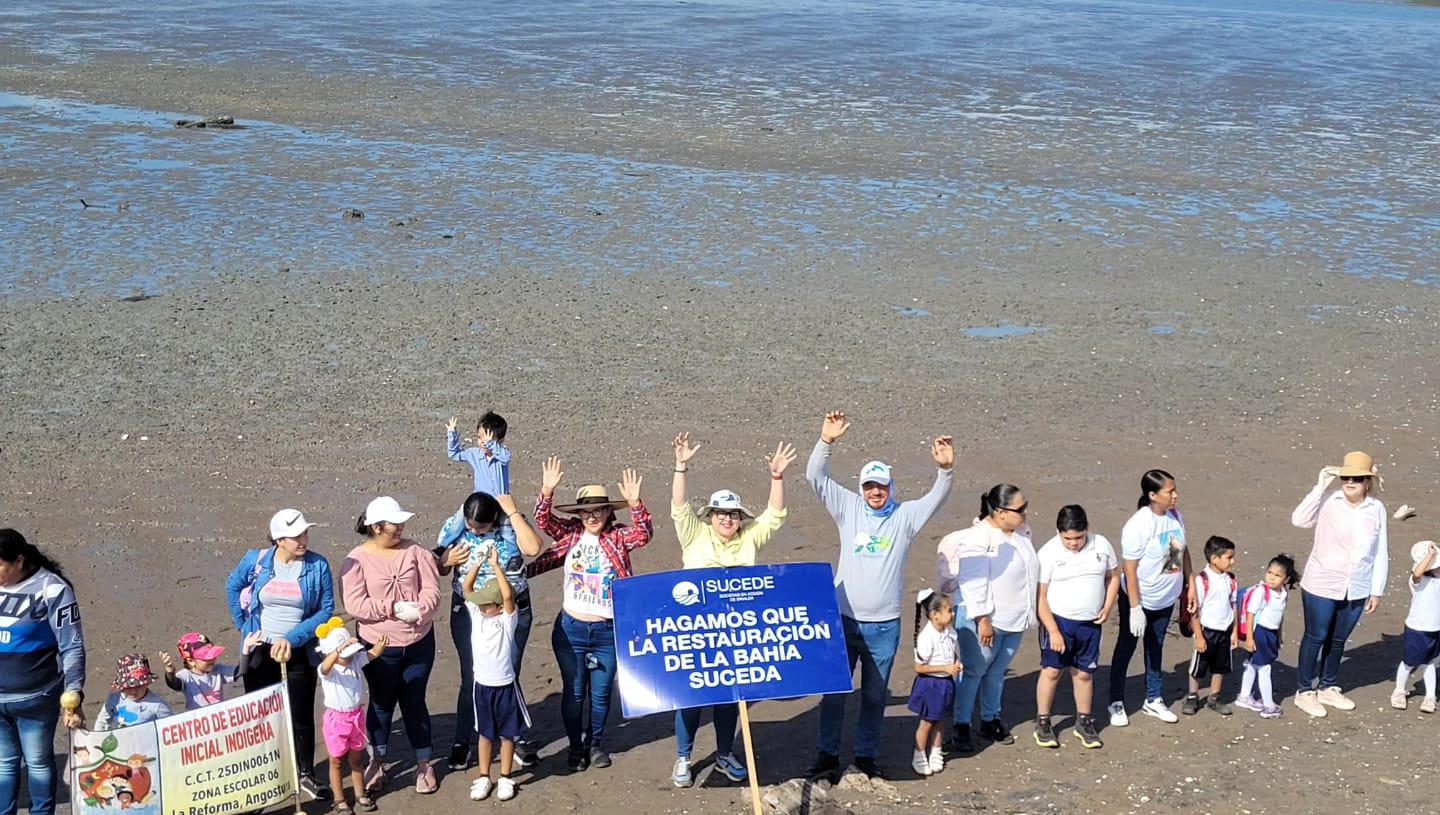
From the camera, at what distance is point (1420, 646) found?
31.2 ft

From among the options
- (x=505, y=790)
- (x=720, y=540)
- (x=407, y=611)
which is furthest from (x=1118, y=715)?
(x=407, y=611)

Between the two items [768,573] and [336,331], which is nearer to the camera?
[768,573]

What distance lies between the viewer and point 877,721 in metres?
8.72

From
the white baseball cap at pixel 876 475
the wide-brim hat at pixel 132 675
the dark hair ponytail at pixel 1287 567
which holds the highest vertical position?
the white baseball cap at pixel 876 475

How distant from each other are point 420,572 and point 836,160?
22705 mm

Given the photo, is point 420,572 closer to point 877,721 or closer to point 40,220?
point 877,721

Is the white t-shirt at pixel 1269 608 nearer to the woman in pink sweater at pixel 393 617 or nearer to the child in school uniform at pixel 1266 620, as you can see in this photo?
the child in school uniform at pixel 1266 620

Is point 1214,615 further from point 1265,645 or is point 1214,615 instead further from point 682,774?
point 682,774

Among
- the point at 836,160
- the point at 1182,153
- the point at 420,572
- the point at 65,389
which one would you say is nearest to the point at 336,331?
the point at 65,389

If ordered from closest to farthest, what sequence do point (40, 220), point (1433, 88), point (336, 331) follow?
point (336, 331) < point (40, 220) < point (1433, 88)

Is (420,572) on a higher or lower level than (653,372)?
higher

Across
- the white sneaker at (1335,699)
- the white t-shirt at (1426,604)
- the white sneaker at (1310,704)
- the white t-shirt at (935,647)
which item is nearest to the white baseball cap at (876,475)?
the white t-shirt at (935,647)

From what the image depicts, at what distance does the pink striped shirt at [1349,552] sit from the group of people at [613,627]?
13mm

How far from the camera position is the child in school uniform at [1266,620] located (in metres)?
9.41
